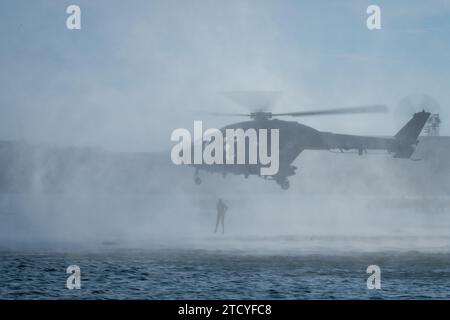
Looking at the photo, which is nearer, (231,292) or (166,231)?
(231,292)

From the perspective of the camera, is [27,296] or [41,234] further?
[41,234]

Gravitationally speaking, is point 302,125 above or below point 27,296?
above

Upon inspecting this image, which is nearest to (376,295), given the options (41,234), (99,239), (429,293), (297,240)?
(429,293)

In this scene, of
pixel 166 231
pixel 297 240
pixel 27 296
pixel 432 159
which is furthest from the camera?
pixel 432 159

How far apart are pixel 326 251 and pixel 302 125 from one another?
865 centimetres

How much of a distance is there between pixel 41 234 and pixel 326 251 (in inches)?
704

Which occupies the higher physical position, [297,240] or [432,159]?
[432,159]

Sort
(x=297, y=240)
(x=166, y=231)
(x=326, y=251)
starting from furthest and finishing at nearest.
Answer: (x=166, y=231), (x=297, y=240), (x=326, y=251)

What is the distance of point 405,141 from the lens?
174ft
